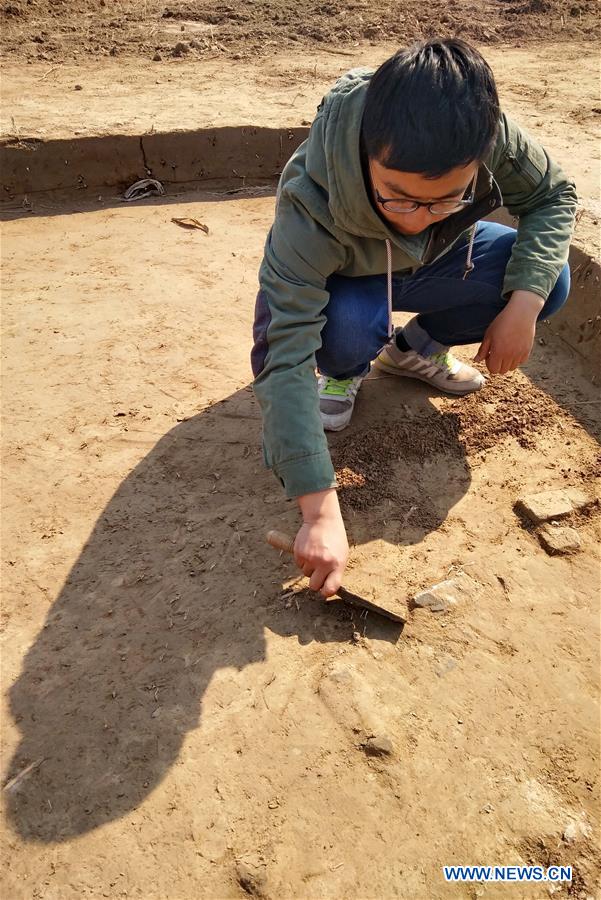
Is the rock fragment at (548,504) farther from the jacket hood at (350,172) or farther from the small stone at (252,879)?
the small stone at (252,879)

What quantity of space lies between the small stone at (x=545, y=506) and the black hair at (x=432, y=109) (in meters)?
1.09

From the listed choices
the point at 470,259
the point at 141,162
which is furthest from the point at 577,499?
the point at 141,162

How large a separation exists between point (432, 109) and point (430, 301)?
3.18 feet

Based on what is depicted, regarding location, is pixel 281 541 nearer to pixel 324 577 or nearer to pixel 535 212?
pixel 324 577

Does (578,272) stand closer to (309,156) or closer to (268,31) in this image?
(309,156)

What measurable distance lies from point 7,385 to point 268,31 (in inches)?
170

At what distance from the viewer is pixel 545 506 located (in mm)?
2193

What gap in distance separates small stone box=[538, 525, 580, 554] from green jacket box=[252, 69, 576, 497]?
0.68 metres

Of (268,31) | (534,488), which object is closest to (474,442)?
(534,488)

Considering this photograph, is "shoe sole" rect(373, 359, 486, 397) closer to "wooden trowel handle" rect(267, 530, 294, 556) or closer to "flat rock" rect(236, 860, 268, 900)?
"wooden trowel handle" rect(267, 530, 294, 556)

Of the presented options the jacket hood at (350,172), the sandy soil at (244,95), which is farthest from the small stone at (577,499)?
the sandy soil at (244,95)

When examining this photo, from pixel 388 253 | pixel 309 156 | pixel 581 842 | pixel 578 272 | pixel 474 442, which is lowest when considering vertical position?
pixel 581 842

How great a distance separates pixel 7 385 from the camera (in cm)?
266

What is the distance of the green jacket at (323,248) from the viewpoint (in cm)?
167
